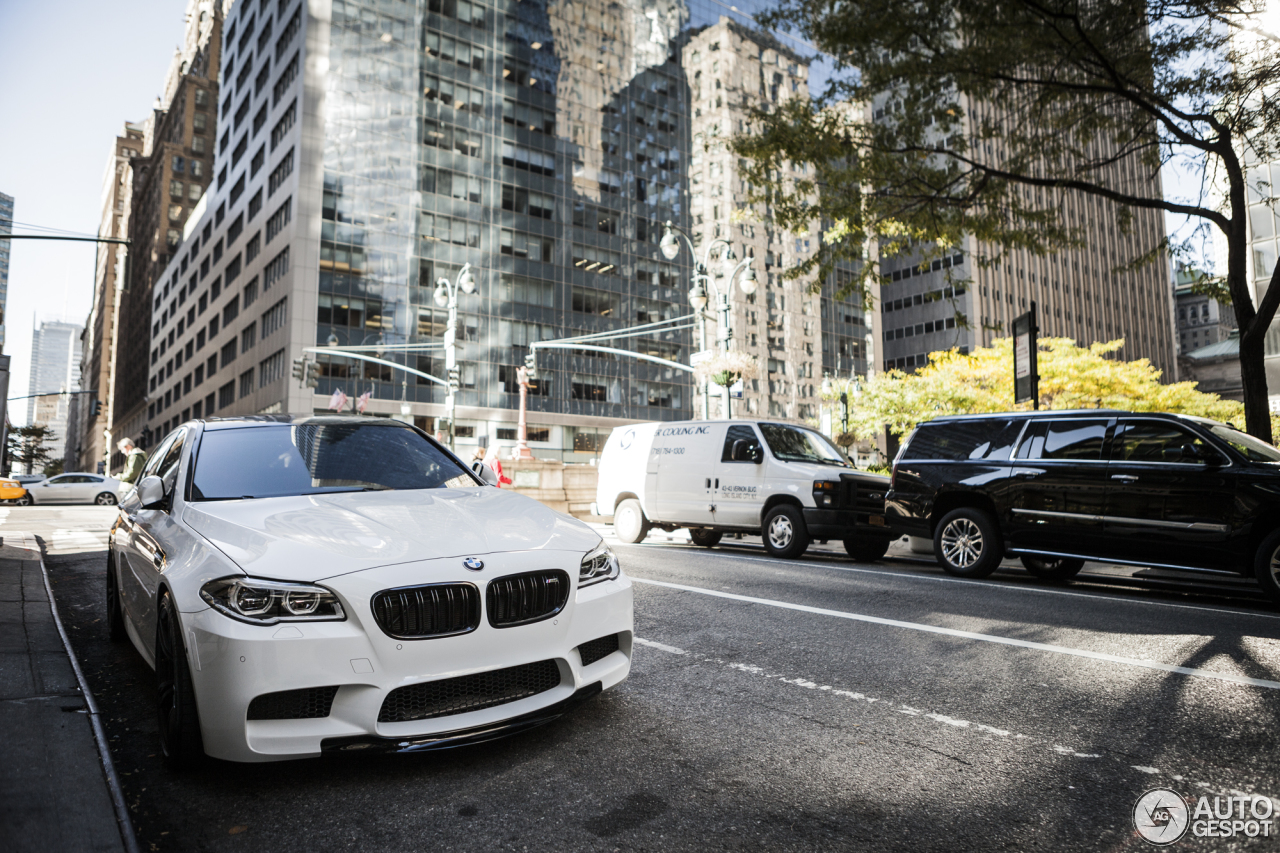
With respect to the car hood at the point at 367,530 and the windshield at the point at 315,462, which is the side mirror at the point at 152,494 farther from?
the car hood at the point at 367,530

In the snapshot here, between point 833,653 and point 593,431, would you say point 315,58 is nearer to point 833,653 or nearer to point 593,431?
point 593,431

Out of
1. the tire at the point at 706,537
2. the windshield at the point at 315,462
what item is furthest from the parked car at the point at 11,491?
the windshield at the point at 315,462

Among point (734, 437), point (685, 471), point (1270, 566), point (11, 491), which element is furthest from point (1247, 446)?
point (11, 491)

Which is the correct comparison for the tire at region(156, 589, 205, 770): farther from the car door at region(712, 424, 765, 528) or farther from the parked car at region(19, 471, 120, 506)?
the parked car at region(19, 471, 120, 506)

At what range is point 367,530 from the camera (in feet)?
11.7

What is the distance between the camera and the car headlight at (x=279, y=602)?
3125 millimetres

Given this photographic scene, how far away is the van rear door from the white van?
0.02 m

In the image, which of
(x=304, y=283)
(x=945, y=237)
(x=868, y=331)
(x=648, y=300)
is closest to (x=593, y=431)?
(x=648, y=300)

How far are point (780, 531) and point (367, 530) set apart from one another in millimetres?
9084

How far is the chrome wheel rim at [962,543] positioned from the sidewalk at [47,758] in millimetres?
8909

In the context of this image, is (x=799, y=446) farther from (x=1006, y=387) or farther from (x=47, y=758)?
(x=1006, y=387)

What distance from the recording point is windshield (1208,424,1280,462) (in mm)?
8062

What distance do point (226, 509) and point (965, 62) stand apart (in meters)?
11.3

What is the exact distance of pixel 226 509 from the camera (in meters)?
3.93
